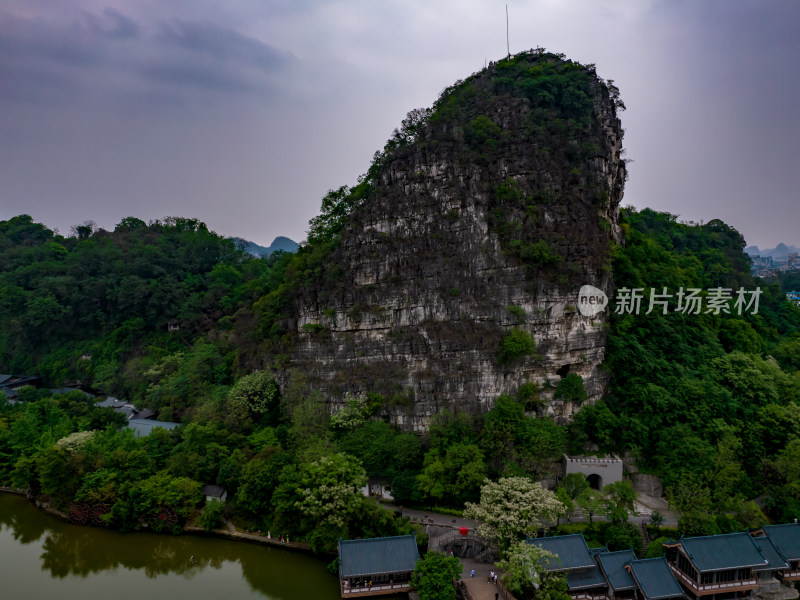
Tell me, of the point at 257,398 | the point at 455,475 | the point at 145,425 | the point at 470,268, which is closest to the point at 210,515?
the point at 257,398

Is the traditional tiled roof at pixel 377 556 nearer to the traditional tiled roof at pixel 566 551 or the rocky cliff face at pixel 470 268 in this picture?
the traditional tiled roof at pixel 566 551

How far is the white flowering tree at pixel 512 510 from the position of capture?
17922mm

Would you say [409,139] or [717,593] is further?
[409,139]

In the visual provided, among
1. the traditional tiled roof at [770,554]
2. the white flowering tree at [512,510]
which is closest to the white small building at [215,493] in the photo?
the white flowering tree at [512,510]

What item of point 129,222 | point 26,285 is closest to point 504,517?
point 26,285

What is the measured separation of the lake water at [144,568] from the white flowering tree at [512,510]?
6201 millimetres

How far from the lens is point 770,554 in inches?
693

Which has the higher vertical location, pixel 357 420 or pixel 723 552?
pixel 357 420

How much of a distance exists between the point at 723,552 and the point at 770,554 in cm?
214

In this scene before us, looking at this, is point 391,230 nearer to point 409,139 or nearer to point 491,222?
point 491,222

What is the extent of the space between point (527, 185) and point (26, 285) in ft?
145

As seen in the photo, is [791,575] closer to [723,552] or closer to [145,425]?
[723,552]

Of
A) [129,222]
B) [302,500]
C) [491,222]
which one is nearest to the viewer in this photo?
[302,500]

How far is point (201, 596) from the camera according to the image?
57.7 feet
